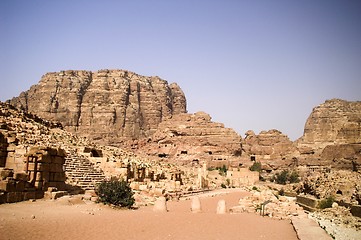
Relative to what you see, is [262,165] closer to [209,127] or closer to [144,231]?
[209,127]

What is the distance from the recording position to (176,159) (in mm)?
72625

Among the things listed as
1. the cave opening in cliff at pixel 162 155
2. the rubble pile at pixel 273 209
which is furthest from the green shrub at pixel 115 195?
the cave opening in cliff at pixel 162 155

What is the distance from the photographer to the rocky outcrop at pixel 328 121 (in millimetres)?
92438

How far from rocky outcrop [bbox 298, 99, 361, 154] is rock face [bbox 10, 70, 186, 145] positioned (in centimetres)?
3981

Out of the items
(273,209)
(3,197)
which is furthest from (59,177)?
(273,209)

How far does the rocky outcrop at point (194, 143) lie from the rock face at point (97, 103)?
800 inches

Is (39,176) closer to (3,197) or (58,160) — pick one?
(58,160)

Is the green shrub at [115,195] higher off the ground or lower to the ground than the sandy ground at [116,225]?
higher

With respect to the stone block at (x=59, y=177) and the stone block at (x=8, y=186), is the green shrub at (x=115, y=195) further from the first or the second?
the stone block at (x=8, y=186)

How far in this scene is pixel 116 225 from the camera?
39.0 feet

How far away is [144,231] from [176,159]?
61377 mm

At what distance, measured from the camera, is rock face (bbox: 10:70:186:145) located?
102 m

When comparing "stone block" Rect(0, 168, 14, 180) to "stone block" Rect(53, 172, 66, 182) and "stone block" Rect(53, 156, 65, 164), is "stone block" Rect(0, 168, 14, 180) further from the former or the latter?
"stone block" Rect(53, 172, 66, 182)

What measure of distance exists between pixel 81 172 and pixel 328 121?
3453 inches
